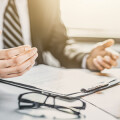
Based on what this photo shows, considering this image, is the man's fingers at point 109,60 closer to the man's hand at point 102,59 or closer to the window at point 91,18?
the man's hand at point 102,59

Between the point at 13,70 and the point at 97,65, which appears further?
the point at 97,65

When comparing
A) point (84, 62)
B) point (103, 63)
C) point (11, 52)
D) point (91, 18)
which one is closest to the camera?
point (11, 52)

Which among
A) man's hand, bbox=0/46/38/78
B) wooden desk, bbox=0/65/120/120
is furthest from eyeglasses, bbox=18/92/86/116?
man's hand, bbox=0/46/38/78

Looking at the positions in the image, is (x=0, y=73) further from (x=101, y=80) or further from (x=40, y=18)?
(x=40, y=18)

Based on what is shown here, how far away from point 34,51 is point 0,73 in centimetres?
12

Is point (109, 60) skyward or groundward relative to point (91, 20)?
groundward

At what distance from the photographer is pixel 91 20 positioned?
1.50 metres


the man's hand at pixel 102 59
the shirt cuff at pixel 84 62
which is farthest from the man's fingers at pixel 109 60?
the shirt cuff at pixel 84 62

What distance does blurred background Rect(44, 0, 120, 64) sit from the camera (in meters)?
1.37

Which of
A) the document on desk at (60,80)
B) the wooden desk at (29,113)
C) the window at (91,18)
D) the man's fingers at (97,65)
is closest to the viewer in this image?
the wooden desk at (29,113)

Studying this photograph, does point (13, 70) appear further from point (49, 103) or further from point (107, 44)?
point (107, 44)

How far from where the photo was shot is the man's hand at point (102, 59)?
82 centimetres

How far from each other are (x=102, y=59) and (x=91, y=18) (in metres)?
0.70

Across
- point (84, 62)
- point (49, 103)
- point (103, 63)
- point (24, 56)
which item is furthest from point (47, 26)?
point (49, 103)
